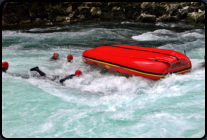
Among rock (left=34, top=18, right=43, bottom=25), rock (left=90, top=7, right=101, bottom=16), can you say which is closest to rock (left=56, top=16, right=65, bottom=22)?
rock (left=34, top=18, right=43, bottom=25)

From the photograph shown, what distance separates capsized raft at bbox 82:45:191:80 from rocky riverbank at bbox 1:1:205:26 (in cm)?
1095

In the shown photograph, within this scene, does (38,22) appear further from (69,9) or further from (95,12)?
(95,12)

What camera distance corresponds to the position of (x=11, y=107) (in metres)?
3.50

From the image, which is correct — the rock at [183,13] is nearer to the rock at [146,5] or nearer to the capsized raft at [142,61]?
the rock at [146,5]

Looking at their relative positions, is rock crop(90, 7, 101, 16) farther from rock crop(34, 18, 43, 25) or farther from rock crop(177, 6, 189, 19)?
rock crop(177, 6, 189, 19)

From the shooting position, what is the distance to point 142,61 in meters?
4.67

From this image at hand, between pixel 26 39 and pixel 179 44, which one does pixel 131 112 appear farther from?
pixel 26 39

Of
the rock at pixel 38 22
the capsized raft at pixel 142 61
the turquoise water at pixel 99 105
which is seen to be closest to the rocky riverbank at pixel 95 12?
the rock at pixel 38 22

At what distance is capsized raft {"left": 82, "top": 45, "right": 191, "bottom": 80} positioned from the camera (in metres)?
4.44

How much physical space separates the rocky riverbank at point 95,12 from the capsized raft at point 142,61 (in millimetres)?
10951

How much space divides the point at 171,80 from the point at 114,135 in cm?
214

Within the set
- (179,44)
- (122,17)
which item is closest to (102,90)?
(179,44)

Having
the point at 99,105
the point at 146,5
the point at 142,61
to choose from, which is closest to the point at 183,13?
the point at 146,5

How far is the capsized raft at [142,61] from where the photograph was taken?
4437 mm
